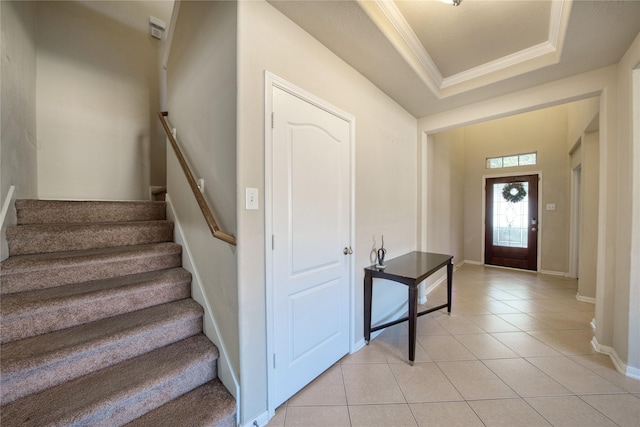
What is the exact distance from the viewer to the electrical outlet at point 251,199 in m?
1.39

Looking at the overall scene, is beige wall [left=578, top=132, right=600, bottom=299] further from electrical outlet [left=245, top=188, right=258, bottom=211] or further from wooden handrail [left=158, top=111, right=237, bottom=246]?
wooden handrail [left=158, top=111, right=237, bottom=246]

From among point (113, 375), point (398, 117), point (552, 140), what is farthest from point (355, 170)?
point (552, 140)

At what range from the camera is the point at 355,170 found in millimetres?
2195

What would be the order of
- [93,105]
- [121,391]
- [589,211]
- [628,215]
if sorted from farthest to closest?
[589,211] → [93,105] → [628,215] → [121,391]

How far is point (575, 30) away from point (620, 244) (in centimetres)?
169

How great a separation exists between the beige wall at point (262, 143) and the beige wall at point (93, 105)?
2855 mm

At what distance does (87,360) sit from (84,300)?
0.38 metres

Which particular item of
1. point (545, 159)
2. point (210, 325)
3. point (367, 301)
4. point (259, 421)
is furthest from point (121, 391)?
point (545, 159)

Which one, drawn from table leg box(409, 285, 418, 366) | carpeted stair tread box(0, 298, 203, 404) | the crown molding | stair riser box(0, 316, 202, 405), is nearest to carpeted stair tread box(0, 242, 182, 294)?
carpeted stair tread box(0, 298, 203, 404)

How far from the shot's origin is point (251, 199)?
1411mm

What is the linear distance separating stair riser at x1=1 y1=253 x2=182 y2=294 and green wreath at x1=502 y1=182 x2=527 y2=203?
→ 624 centimetres

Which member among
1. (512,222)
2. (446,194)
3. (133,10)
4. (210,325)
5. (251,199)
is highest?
(133,10)

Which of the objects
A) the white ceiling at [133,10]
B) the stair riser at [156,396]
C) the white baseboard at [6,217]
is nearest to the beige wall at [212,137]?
the stair riser at [156,396]

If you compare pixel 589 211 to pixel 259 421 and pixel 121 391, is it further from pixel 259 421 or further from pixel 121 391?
pixel 121 391
